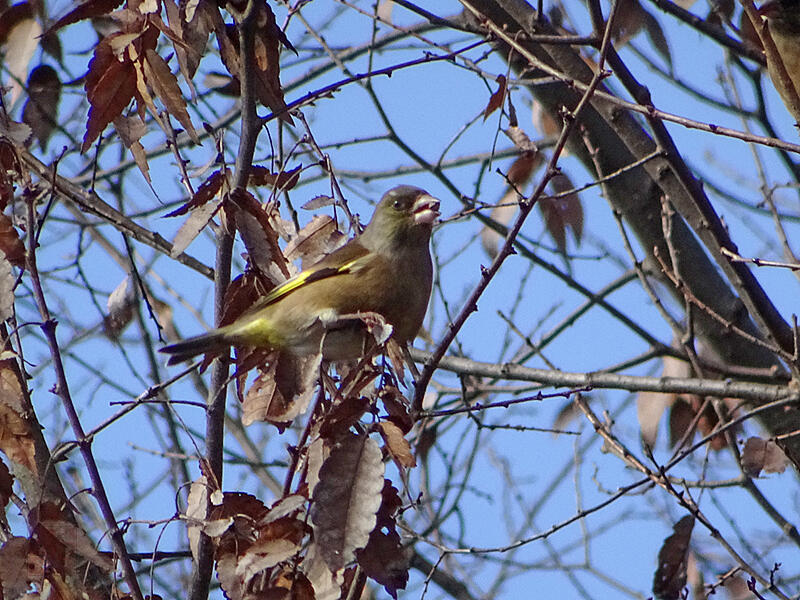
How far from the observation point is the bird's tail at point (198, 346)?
126 inches

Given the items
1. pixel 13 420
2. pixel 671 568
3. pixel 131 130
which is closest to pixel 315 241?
pixel 131 130

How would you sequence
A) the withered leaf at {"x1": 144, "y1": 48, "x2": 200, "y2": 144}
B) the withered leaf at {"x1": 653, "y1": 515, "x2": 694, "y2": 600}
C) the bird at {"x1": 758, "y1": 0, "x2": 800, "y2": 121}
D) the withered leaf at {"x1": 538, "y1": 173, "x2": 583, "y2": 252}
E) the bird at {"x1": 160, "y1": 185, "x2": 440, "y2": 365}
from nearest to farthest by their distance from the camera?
the withered leaf at {"x1": 144, "y1": 48, "x2": 200, "y2": 144}
the bird at {"x1": 160, "y1": 185, "x2": 440, "y2": 365}
the bird at {"x1": 758, "y1": 0, "x2": 800, "y2": 121}
the withered leaf at {"x1": 653, "y1": 515, "x2": 694, "y2": 600}
the withered leaf at {"x1": 538, "y1": 173, "x2": 583, "y2": 252}

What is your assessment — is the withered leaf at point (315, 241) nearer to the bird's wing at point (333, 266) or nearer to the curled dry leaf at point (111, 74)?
the bird's wing at point (333, 266)

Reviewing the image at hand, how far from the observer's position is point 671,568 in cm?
368

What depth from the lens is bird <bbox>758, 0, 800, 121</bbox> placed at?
11.0ft

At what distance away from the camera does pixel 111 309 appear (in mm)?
4262

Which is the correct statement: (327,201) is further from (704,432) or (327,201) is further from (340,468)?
(704,432)

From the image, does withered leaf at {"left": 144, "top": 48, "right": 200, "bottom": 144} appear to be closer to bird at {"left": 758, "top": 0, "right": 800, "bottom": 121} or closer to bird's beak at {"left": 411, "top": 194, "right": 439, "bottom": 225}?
bird's beak at {"left": 411, "top": 194, "right": 439, "bottom": 225}

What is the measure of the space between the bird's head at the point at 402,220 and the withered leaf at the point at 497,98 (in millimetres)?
362

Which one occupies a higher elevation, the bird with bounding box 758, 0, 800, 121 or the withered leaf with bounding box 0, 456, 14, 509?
the bird with bounding box 758, 0, 800, 121

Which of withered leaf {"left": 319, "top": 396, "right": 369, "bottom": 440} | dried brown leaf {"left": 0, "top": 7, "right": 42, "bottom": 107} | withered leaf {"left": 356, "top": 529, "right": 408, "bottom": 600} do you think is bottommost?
withered leaf {"left": 356, "top": 529, "right": 408, "bottom": 600}

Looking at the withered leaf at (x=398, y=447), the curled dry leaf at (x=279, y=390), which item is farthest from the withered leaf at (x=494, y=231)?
the withered leaf at (x=398, y=447)

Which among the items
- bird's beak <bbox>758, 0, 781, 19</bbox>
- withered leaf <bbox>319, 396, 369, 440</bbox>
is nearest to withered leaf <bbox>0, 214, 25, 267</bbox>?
withered leaf <bbox>319, 396, 369, 440</bbox>

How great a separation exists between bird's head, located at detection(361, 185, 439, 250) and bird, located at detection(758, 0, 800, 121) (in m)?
1.17
